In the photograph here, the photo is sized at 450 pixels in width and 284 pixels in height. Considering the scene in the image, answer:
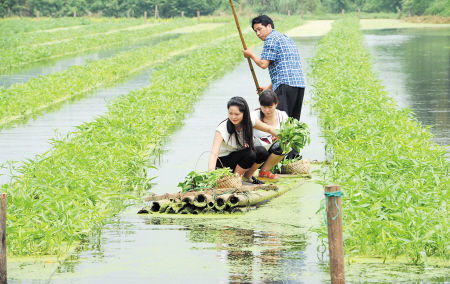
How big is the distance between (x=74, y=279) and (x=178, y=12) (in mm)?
90123

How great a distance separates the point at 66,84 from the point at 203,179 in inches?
512

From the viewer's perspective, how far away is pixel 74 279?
6297 mm

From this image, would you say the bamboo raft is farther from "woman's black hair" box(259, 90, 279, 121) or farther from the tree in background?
the tree in background

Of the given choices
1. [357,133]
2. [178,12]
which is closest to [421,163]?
[357,133]

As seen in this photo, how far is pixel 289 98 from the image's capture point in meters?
11.0

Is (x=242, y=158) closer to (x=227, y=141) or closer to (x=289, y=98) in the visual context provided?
(x=227, y=141)

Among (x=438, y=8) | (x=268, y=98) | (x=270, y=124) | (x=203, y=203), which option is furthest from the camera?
(x=438, y=8)

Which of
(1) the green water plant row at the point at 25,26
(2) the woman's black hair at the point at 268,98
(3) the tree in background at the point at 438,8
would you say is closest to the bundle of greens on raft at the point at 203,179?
(2) the woman's black hair at the point at 268,98

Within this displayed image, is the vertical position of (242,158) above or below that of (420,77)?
below

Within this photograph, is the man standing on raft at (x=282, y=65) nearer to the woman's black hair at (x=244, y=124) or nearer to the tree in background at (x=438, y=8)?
the woman's black hair at (x=244, y=124)

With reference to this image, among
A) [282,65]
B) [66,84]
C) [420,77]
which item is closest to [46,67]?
[66,84]

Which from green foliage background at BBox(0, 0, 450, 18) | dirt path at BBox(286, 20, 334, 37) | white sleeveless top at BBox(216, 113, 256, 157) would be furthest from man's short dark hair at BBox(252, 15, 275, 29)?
green foliage background at BBox(0, 0, 450, 18)

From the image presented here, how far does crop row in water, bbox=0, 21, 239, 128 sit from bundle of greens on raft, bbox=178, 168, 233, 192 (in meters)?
7.45

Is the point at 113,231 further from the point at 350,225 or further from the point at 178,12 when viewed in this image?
the point at 178,12
